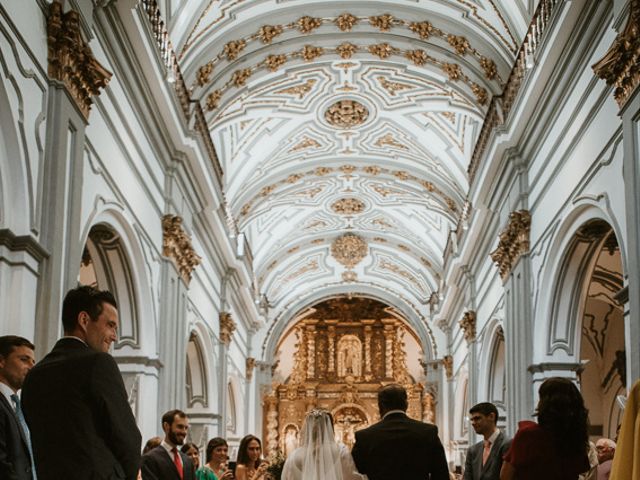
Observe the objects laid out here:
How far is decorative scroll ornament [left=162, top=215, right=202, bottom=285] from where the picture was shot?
14.8 m

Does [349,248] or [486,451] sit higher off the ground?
[349,248]

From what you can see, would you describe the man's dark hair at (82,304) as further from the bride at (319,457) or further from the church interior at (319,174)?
the church interior at (319,174)

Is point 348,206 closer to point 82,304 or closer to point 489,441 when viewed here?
point 489,441

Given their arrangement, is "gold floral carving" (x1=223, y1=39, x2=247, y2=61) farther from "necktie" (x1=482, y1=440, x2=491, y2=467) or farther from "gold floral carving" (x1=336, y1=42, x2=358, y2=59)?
"necktie" (x1=482, y1=440, x2=491, y2=467)

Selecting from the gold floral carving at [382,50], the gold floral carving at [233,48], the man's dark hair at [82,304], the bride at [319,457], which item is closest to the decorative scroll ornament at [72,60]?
the bride at [319,457]

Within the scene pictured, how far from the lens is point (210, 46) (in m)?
15.6

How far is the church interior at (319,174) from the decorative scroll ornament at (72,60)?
23 millimetres

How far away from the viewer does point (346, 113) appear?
20.6 metres

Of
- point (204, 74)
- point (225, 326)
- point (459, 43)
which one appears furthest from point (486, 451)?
point (225, 326)

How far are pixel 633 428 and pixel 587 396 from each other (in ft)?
59.2

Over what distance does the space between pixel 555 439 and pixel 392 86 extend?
48.8 ft

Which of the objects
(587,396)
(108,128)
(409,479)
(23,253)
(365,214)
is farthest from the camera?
(365,214)

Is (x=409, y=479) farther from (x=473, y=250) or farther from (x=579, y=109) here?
(x=473, y=250)

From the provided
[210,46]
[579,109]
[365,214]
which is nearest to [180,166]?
[210,46]
